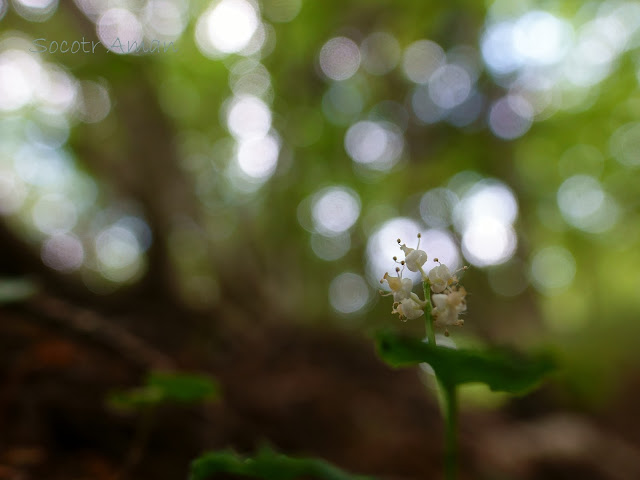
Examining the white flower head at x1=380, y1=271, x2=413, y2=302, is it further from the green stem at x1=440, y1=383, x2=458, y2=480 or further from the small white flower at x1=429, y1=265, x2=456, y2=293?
the green stem at x1=440, y1=383, x2=458, y2=480

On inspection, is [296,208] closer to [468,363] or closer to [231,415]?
[231,415]

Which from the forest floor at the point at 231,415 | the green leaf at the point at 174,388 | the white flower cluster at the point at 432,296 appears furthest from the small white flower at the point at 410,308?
the forest floor at the point at 231,415

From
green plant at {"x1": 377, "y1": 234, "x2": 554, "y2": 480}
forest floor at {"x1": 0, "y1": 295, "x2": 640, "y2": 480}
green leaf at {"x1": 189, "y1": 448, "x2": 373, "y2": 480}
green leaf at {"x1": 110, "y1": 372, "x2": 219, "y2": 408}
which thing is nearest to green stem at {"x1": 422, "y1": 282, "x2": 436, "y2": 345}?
green plant at {"x1": 377, "y1": 234, "x2": 554, "y2": 480}

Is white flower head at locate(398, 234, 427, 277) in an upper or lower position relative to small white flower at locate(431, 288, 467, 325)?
upper

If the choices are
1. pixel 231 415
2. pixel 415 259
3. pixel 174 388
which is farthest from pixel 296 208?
pixel 415 259

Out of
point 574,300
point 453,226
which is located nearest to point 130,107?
point 453,226

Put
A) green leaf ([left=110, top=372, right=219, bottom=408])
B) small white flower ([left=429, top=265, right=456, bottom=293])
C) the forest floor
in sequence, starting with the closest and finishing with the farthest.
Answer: small white flower ([left=429, top=265, right=456, bottom=293])
green leaf ([left=110, top=372, right=219, bottom=408])
the forest floor

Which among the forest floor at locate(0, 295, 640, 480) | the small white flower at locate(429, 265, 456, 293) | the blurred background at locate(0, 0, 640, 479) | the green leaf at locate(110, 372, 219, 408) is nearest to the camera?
the small white flower at locate(429, 265, 456, 293)
